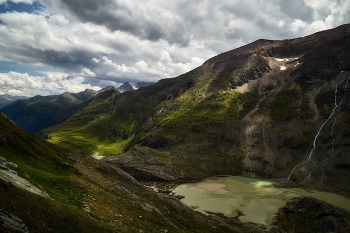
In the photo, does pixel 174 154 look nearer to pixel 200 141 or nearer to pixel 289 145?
pixel 200 141

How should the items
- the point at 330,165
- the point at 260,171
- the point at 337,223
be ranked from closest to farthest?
the point at 337,223, the point at 330,165, the point at 260,171

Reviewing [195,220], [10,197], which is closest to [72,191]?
[10,197]

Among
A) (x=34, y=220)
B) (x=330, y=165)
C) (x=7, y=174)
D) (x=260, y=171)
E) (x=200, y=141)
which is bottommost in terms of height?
(x=260, y=171)

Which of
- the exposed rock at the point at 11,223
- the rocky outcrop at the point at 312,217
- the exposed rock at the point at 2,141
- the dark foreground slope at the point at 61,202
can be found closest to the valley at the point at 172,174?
the dark foreground slope at the point at 61,202

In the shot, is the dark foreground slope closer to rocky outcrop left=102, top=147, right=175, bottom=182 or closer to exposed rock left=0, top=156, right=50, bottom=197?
exposed rock left=0, top=156, right=50, bottom=197

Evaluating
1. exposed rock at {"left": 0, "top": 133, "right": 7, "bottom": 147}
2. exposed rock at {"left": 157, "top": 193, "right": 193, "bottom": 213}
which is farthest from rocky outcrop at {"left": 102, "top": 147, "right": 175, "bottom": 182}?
exposed rock at {"left": 0, "top": 133, "right": 7, "bottom": 147}

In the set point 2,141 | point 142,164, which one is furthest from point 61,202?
point 142,164

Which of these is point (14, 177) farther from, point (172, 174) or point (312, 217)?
point (172, 174)

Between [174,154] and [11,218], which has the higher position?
[11,218]
